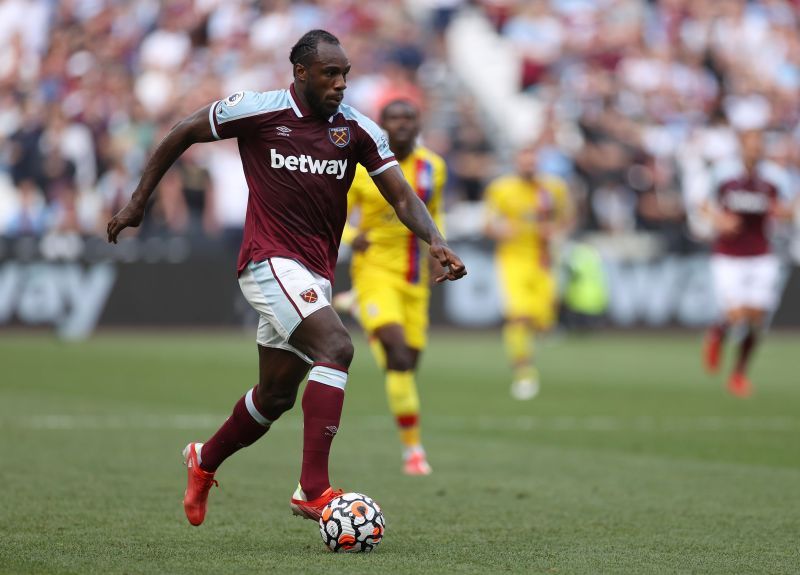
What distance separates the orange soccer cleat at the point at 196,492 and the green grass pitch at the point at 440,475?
3.6 inches

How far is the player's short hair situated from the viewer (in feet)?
23.6

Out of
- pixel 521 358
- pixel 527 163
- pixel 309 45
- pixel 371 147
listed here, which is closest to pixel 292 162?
pixel 371 147

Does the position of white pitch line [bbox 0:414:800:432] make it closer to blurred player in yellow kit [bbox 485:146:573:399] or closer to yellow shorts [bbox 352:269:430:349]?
yellow shorts [bbox 352:269:430:349]

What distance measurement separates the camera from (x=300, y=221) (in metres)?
7.36

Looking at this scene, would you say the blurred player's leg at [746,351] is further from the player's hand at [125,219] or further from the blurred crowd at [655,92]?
the player's hand at [125,219]

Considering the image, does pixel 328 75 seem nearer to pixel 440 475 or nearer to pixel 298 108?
pixel 298 108

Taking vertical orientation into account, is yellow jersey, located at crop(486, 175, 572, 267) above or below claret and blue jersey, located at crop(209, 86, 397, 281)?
above

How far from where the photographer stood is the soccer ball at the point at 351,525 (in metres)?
6.84

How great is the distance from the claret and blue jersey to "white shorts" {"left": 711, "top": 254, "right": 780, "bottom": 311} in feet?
35.2

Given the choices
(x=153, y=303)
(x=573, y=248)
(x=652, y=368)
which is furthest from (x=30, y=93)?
(x=652, y=368)

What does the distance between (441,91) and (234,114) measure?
21.6 metres

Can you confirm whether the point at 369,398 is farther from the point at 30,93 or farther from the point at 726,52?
the point at 726,52

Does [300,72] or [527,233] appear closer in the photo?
[300,72]

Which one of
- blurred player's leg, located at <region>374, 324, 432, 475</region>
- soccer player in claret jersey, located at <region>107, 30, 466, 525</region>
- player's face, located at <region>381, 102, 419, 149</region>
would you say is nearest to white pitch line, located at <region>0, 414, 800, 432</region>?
blurred player's leg, located at <region>374, 324, 432, 475</region>
